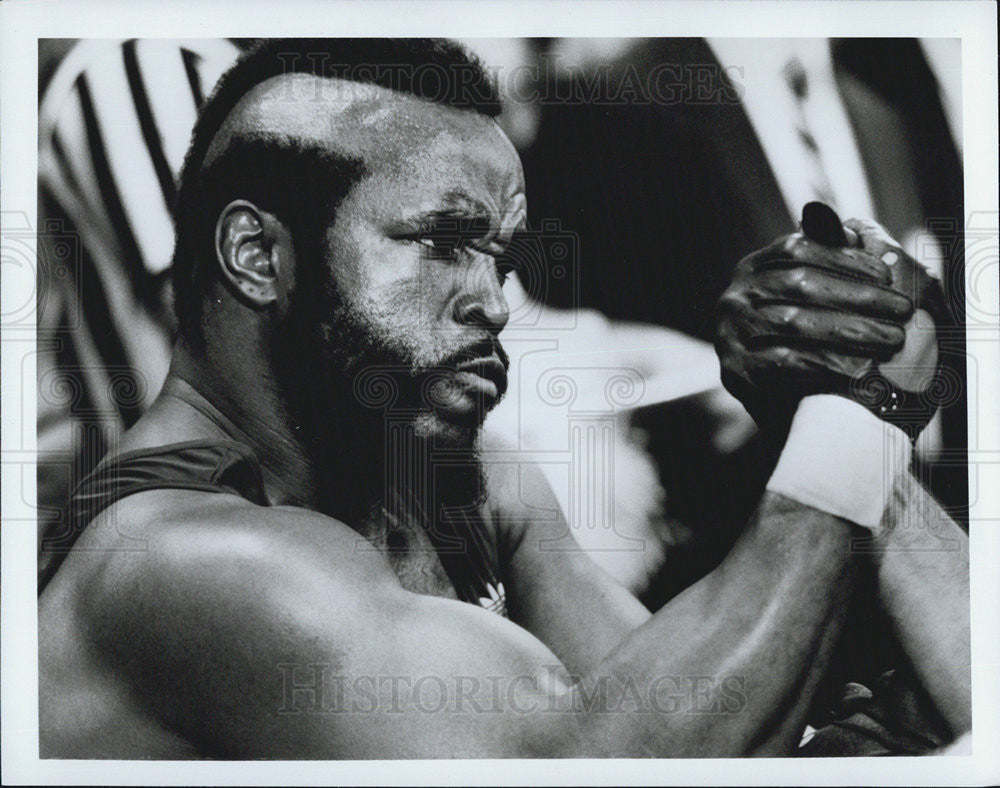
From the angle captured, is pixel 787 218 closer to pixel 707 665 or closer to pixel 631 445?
pixel 631 445

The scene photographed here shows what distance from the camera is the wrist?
94.7 inches

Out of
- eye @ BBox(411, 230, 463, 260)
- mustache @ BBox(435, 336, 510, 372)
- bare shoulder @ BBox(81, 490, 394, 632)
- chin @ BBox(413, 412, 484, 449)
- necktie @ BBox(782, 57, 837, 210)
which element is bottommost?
bare shoulder @ BBox(81, 490, 394, 632)

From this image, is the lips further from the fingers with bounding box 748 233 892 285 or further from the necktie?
the necktie

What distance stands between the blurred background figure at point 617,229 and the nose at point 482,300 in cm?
5

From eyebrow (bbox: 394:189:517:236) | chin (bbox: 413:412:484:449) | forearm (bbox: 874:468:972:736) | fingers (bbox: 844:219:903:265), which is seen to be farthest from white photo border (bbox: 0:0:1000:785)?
chin (bbox: 413:412:484:449)

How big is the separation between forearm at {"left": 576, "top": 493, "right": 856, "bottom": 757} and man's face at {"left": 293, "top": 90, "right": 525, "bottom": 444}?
0.64m

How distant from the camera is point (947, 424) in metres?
2.53

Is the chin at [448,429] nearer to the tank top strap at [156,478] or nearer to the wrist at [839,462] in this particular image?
the tank top strap at [156,478]

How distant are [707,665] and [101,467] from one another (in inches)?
56.4

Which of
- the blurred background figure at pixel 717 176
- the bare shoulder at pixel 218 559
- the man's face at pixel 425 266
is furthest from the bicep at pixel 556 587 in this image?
the bare shoulder at pixel 218 559


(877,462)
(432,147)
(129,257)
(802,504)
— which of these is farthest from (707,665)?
(129,257)

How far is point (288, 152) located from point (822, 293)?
1252mm

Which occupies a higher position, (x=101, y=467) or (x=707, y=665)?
(x=101, y=467)

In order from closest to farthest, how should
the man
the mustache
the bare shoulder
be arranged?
the bare shoulder
the man
the mustache
